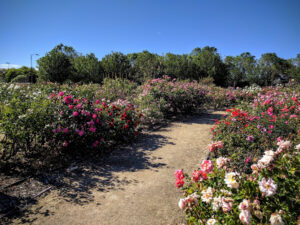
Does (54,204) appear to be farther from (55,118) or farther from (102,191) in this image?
(55,118)

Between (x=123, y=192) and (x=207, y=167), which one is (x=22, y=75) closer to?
(x=123, y=192)

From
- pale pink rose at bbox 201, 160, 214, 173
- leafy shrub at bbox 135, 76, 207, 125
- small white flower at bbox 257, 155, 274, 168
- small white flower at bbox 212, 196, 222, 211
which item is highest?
leafy shrub at bbox 135, 76, 207, 125

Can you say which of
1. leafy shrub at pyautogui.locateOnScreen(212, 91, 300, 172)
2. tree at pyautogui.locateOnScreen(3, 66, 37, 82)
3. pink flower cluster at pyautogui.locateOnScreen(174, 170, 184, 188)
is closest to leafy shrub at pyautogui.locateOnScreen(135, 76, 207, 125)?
leafy shrub at pyautogui.locateOnScreen(212, 91, 300, 172)

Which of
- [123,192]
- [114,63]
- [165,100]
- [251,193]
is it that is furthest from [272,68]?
[251,193]

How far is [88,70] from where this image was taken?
26.4 meters

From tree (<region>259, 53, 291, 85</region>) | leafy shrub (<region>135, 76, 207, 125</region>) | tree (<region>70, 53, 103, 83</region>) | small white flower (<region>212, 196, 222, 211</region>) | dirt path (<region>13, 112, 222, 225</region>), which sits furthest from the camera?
tree (<region>259, 53, 291, 85</region>)

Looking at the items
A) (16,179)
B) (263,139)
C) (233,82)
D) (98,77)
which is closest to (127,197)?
(16,179)

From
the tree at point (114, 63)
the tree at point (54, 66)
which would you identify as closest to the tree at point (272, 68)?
the tree at point (114, 63)

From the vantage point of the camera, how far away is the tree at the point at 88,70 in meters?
25.9

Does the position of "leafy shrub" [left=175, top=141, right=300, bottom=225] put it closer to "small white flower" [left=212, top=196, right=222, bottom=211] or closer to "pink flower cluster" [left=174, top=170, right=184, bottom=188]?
"small white flower" [left=212, top=196, right=222, bottom=211]

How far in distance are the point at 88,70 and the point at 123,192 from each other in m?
25.5

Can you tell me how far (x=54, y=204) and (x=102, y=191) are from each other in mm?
670

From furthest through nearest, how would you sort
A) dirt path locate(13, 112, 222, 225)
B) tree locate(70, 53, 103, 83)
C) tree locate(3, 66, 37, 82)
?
tree locate(3, 66, 37, 82) < tree locate(70, 53, 103, 83) < dirt path locate(13, 112, 222, 225)

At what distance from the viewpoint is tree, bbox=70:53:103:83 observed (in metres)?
25.9
